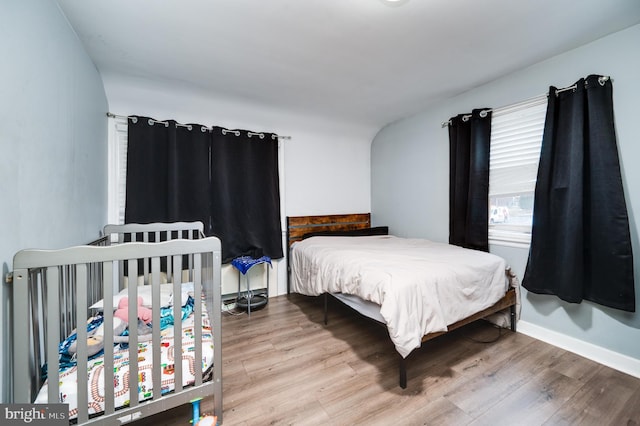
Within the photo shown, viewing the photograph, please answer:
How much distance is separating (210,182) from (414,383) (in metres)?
2.66

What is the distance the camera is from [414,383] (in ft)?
5.45

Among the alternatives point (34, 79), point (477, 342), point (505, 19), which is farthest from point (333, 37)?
point (477, 342)

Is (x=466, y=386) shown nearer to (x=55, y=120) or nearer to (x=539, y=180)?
(x=539, y=180)

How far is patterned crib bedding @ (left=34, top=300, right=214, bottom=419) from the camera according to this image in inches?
39.6

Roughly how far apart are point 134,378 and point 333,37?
2.24 m

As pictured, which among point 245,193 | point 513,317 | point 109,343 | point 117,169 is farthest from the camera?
point 245,193

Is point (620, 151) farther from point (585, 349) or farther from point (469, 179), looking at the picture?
point (585, 349)

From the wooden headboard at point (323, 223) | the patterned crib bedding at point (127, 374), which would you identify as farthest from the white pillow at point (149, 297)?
the wooden headboard at point (323, 223)

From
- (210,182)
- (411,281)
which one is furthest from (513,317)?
(210,182)

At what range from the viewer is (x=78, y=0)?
1.46 meters

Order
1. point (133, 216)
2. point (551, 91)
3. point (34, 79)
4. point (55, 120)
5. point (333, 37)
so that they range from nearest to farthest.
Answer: point (34, 79) → point (55, 120) → point (333, 37) → point (551, 91) → point (133, 216)

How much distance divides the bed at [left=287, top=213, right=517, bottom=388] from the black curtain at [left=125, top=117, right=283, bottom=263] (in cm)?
72

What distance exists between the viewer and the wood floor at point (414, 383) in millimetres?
1403

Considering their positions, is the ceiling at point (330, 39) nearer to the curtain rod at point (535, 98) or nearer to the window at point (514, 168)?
the curtain rod at point (535, 98)
